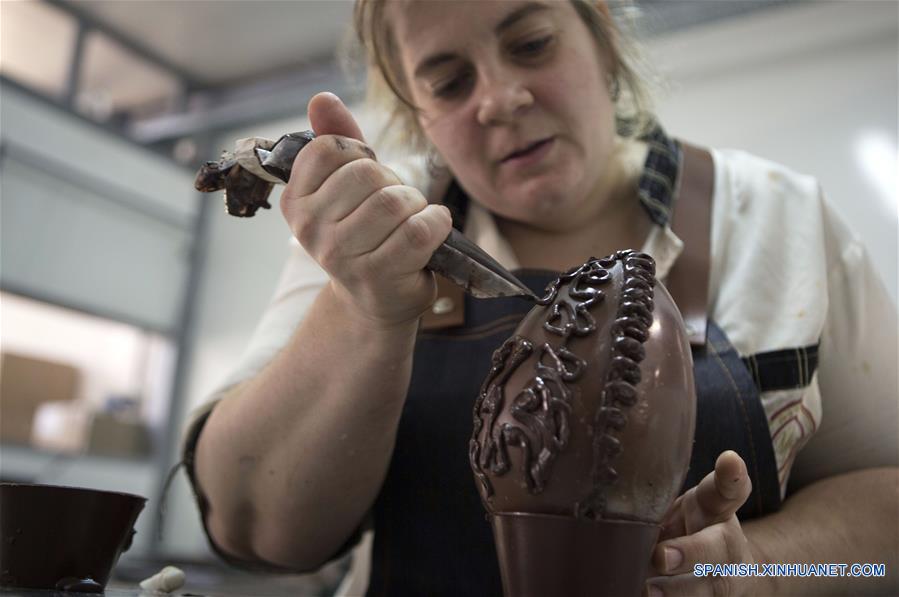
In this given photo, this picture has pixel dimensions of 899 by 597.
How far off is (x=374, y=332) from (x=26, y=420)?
389 cm

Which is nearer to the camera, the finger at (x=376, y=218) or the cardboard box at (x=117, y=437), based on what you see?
the finger at (x=376, y=218)

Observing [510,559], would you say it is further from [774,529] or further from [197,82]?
[197,82]

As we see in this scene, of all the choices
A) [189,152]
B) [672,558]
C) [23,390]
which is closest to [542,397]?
[672,558]

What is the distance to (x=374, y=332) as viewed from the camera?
912mm

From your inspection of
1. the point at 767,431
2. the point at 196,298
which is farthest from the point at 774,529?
the point at 196,298

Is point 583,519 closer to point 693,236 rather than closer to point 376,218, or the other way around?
→ point 376,218

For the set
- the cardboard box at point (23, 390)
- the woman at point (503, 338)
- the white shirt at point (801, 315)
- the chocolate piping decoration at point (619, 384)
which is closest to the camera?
the chocolate piping decoration at point (619, 384)

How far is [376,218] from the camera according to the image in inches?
29.4

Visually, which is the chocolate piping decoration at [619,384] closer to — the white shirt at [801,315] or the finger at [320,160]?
the finger at [320,160]

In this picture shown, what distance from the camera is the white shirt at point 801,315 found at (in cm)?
109

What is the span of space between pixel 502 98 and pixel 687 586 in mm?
659

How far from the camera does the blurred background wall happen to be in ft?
10.3

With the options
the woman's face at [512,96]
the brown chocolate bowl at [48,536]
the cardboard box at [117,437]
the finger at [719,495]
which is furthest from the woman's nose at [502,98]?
the cardboard box at [117,437]

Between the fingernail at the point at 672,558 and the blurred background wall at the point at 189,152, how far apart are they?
99.7 inches
